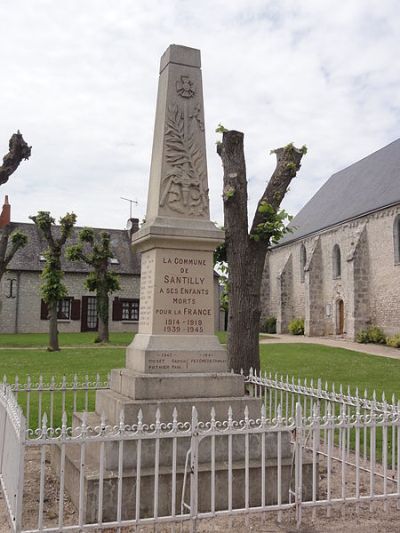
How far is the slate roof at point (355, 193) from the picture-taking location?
82.6ft

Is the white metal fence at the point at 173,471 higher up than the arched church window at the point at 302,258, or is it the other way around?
the arched church window at the point at 302,258

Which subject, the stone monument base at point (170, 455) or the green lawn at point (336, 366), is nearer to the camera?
the stone monument base at point (170, 455)

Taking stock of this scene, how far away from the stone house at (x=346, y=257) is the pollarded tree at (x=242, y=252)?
14798mm

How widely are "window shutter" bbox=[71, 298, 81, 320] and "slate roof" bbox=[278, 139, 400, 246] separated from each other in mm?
13212

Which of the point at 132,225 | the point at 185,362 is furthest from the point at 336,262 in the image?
the point at 185,362

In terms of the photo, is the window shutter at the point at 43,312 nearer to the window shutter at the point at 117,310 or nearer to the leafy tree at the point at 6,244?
the window shutter at the point at 117,310

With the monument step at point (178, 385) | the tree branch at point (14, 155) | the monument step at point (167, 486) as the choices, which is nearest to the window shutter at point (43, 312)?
the tree branch at point (14, 155)

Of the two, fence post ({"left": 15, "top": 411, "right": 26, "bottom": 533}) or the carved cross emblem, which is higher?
the carved cross emblem

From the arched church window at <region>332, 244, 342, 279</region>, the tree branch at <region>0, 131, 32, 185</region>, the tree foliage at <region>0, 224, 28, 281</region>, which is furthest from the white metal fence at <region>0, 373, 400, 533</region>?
the arched church window at <region>332, 244, 342, 279</region>

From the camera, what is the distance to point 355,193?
2858 centimetres

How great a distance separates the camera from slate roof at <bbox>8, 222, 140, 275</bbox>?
32156 millimetres

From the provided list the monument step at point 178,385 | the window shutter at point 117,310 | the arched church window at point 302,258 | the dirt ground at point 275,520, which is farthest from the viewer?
the window shutter at point 117,310

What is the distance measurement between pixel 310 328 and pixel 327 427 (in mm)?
25250

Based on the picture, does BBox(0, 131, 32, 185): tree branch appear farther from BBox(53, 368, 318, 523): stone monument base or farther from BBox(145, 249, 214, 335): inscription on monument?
BBox(53, 368, 318, 523): stone monument base
